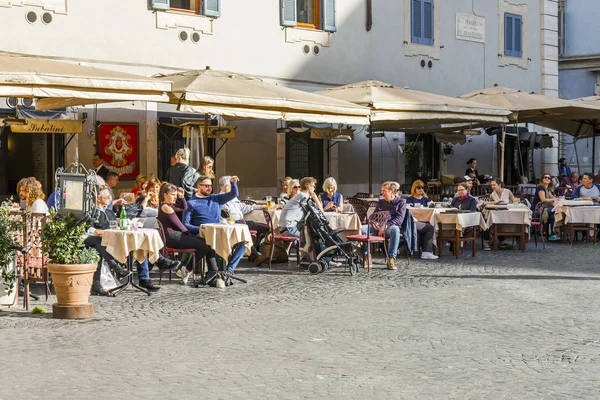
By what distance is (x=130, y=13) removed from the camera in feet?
62.0

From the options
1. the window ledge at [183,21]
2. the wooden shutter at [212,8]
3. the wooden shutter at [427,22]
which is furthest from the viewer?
the wooden shutter at [427,22]

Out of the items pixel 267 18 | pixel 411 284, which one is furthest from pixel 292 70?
pixel 411 284

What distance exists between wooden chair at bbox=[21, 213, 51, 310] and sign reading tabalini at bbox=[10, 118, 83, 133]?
6467 millimetres

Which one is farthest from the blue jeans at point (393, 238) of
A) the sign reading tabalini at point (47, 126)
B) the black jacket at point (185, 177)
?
the sign reading tabalini at point (47, 126)

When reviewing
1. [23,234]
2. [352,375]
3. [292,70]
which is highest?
[292,70]

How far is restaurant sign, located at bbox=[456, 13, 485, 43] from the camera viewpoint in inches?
1022

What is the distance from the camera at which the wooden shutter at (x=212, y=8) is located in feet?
65.7

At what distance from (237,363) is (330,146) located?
15623 mm

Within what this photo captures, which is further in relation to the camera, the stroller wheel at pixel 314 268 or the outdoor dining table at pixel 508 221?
the outdoor dining table at pixel 508 221

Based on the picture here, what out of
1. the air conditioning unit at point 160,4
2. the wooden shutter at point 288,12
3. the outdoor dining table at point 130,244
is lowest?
the outdoor dining table at point 130,244

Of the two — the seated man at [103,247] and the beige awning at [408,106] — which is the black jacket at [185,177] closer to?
the seated man at [103,247]

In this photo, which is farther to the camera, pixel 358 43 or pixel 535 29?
pixel 535 29

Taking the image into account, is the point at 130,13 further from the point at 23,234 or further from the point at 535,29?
the point at 535,29

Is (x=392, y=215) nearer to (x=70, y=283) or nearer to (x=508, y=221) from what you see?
(x=508, y=221)
